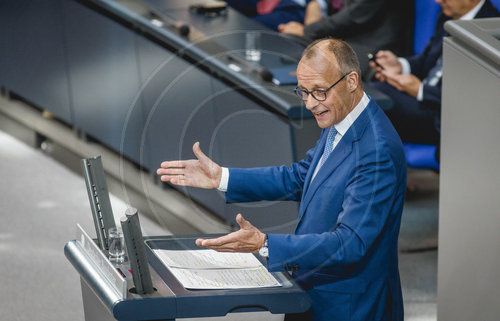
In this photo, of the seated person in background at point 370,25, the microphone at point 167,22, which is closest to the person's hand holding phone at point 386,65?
the seated person in background at point 370,25

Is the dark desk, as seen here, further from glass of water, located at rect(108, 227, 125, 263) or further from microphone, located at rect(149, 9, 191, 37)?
glass of water, located at rect(108, 227, 125, 263)

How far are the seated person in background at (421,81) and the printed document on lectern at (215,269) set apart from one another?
2.15 meters

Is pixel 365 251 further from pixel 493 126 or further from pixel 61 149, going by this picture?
pixel 61 149

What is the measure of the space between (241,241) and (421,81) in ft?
8.99

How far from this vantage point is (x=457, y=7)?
160 inches

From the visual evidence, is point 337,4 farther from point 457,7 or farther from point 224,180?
point 224,180

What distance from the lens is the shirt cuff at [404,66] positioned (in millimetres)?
4336

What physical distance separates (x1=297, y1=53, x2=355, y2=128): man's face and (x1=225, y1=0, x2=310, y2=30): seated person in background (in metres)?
3.60

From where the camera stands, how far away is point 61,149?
505cm

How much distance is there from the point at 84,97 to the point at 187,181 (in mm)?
2672

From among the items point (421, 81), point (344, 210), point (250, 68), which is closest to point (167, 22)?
point (250, 68)

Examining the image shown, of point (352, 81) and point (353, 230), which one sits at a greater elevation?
point (352, 81)

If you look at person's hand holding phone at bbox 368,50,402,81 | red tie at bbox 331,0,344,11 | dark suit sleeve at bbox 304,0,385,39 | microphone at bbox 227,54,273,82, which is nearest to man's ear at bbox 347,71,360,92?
microphone at bbox 227,54,273,82

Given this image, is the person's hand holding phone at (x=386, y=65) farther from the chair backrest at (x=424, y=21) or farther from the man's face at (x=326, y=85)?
the man's face at (x=326, y=85)
